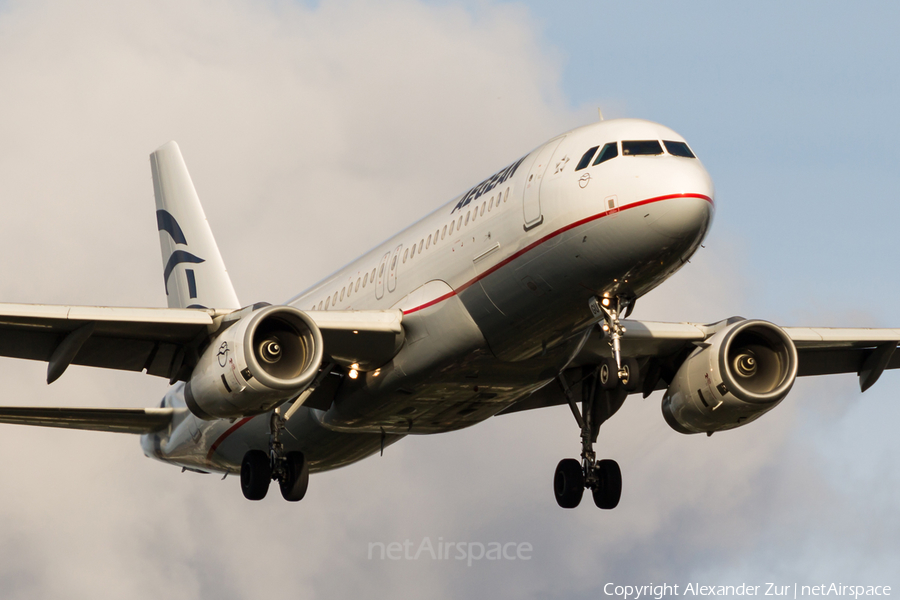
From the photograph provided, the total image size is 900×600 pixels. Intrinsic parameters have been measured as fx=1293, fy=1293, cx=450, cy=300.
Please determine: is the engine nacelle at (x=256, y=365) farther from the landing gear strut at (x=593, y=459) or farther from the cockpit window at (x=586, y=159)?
the landing gear strut at (x=593, y=459)

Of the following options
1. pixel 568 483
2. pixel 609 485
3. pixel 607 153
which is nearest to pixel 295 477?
pixel 568 483

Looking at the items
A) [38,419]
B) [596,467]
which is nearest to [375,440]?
[596,467]

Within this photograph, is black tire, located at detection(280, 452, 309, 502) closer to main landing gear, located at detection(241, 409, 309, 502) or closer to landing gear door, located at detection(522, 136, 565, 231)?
main landing gear, located at detection(241, 409, 309, 502)

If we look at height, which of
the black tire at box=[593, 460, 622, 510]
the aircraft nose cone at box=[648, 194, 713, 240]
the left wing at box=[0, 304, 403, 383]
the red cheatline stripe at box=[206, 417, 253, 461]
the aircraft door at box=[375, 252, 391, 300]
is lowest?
the black tire at box=[593, 460, 622, 510]

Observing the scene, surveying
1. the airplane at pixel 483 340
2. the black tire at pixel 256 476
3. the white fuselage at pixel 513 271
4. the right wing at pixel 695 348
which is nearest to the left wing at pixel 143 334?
the airplane at pixel 483 340

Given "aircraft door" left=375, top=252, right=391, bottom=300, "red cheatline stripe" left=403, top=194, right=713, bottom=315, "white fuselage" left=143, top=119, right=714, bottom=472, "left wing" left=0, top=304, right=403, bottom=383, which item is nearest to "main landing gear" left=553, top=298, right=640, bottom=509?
"white fuselage" left=143, top=119, right=714, bottom=472

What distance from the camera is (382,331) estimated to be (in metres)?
24.5

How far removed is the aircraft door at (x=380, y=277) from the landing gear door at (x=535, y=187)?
444 centimetres

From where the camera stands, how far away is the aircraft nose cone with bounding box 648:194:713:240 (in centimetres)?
2138

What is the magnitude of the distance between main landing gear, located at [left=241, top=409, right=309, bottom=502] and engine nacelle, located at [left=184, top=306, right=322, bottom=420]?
376cm

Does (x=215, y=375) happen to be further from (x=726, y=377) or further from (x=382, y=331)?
(x=726, y=377)

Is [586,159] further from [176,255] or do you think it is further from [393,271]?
[176,255]

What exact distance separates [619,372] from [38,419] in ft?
43.5

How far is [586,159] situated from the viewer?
22.5 m
